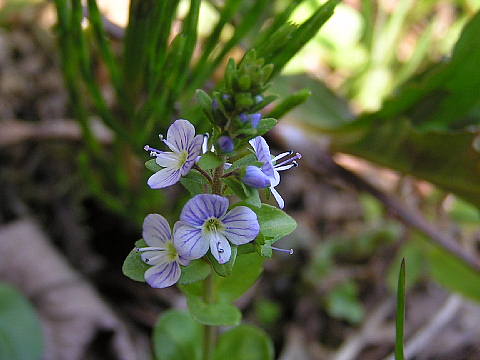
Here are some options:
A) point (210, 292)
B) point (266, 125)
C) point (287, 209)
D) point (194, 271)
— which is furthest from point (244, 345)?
point (287, 209)

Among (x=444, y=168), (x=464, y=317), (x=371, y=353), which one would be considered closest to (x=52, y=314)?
A: (x=371, y=353)

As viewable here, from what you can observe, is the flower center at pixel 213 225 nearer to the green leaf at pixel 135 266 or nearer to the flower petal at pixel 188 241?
the flower petal at pixel 188 241

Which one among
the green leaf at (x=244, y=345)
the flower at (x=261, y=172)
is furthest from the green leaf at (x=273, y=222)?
the green leaf at (x=244, y=345)

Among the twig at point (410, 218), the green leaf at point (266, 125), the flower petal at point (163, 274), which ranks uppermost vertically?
the green leaf at point (266, 125)

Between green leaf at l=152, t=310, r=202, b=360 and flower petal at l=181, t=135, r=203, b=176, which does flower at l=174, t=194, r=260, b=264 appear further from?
green leaf at l=152, t=310, r=202, b=360

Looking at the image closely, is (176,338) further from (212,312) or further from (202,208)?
(202,208)

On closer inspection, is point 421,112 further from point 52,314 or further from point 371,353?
point 52,314
